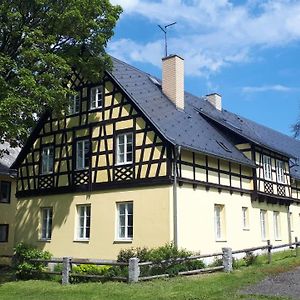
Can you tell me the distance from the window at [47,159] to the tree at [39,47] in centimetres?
450

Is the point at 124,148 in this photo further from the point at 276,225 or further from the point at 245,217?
the point at 276,225

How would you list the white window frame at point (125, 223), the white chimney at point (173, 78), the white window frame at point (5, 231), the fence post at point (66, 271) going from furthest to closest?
the white window frame at point (5, 231), the white chimney at point (173, 78), the white window frame at point (125, 223), the fence post at point (66, 271)

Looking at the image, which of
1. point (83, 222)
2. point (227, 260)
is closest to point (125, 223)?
point (83, 222)

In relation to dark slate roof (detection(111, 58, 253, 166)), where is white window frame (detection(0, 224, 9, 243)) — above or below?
below

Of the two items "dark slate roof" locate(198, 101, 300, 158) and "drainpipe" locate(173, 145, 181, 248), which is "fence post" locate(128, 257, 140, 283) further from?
"dark slate roof" locate(198, 101, 300, 158)

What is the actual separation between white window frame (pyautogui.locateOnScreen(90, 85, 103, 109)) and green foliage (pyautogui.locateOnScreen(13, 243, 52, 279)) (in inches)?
296

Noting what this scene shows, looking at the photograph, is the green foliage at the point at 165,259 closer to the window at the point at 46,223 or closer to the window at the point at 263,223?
the window at the point at 46,223

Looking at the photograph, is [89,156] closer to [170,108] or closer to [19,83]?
[170,108]

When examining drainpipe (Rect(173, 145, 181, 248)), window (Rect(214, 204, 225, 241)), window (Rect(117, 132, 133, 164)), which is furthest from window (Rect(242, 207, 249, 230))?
window (Rect(117, 132, 133, 164))

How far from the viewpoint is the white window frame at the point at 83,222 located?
22278 mm

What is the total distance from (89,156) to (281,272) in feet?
34.1

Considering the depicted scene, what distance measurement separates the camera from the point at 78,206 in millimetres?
22781

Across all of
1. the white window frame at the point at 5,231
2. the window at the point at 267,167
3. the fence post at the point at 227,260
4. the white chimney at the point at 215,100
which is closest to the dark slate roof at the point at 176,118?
the window at the point at 267,167

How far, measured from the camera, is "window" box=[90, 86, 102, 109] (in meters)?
23.2
